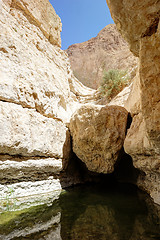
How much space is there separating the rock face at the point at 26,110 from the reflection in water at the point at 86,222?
1.17 metres

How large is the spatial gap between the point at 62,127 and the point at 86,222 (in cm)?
343

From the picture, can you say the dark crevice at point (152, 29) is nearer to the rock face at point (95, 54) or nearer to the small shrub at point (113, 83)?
the small shrub at point (113, 83)

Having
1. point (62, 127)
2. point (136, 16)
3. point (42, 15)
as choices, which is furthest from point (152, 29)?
point (42, 15)

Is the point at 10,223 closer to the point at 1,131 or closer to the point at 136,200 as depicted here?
the point at 1,131

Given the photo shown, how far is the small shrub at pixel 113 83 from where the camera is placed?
8.54 metres

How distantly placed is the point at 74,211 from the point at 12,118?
9.23 ft

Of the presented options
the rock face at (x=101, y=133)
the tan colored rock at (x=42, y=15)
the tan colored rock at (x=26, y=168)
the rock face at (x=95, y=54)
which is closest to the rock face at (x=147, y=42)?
the rock face at (x=101, y=133)

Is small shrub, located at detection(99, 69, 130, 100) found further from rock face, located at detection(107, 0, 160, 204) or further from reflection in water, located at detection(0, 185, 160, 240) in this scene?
reflection in water, located at detection(0, 185, 160, 240)

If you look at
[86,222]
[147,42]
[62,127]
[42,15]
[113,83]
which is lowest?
[86,222]

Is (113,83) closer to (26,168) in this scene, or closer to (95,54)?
(26,168)

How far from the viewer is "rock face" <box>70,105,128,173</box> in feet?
14.7

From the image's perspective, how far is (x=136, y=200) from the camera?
3.64m

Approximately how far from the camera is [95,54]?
796 inches

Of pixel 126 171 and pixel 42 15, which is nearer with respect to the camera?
pixel 126 171
